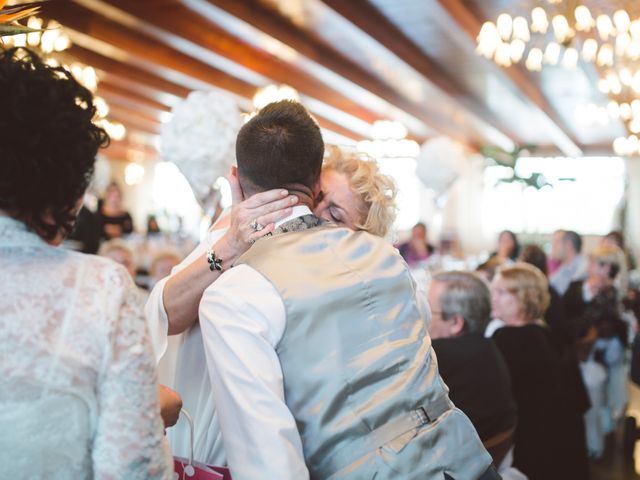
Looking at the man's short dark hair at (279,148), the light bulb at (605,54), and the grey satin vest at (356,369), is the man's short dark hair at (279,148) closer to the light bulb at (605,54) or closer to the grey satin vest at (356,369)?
the grey satin vest at (356,369)

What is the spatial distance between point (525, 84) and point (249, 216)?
357 inches

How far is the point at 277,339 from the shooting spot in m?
1.39

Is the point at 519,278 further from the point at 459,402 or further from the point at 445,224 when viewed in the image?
the point at 445,224

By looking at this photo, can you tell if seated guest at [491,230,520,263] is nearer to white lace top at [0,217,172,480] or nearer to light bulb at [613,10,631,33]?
light bulb at [613,10,631,33]

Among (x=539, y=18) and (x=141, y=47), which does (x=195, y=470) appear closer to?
(x=539, y=18)

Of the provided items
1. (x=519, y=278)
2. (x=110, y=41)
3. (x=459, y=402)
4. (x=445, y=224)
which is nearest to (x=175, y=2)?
(x=110, y=41)

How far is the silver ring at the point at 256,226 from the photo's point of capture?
5.11 ft

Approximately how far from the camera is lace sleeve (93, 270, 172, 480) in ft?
3.46

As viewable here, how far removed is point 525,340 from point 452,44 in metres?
5.89

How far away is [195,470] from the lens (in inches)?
60.9

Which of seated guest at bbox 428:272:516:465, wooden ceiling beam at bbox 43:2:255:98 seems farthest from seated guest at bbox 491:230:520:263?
wooden ceiling beam at bbox 43:2:255:98

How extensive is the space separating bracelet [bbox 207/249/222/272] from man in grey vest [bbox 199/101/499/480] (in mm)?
223

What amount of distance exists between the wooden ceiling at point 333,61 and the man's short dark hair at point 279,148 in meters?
4.18

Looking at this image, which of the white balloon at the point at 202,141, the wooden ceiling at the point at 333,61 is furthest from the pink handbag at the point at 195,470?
the wooden ceiling at the point at 333,61
